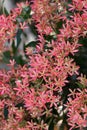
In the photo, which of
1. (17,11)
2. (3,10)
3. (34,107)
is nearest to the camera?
(34,107)

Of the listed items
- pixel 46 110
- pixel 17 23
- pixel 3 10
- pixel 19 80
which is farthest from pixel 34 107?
pixel 3 10

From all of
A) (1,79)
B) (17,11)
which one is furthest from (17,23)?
(1,79)

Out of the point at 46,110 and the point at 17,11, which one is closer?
the point at 46,110

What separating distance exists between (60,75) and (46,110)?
0.23m

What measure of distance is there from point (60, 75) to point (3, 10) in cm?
97

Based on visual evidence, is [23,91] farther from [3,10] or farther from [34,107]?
[3,10]

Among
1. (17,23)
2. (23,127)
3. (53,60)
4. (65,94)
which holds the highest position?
(17,23)

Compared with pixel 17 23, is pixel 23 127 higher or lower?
lower

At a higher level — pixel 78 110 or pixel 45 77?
pixel 45 77

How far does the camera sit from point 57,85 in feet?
7.62

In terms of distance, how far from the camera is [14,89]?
98.0 inches

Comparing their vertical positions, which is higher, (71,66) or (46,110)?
(71,66)

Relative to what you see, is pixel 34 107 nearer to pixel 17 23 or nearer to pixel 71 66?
pixel 71 66

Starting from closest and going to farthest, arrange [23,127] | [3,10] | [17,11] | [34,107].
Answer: [34,107], [23,127], [17,11], [3,10]
